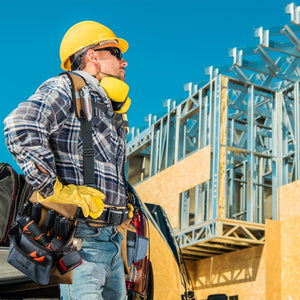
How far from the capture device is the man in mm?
2027

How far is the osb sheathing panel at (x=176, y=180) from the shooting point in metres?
15.6

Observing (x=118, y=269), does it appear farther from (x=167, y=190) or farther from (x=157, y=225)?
(x=167, y=190)

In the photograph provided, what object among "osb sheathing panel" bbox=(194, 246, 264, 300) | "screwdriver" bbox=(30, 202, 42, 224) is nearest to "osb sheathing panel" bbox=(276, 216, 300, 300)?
"osb sheathing panel" bbox=(194, 246, 264, 300)

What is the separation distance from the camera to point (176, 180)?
55.6ft

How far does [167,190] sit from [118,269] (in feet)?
49.7

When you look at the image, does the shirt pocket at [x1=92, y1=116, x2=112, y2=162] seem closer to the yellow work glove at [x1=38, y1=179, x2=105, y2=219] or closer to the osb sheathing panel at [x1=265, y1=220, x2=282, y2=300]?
the yellow work glove at [x1=38, y1=179, x2=105, y2=219]

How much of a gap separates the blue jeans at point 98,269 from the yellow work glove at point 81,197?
0.40ft

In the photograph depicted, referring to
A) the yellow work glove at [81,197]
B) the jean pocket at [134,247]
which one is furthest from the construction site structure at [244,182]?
the yellow work glove at [81,197]

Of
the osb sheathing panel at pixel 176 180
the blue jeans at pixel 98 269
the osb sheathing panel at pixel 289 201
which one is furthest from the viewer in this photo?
the osb sheathing panel at pixel 176 180

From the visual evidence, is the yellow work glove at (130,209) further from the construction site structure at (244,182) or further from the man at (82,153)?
the construction site structure at (244,182)

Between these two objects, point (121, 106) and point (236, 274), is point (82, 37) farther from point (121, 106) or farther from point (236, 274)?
point (236, 274)

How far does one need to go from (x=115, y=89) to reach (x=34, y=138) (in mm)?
477

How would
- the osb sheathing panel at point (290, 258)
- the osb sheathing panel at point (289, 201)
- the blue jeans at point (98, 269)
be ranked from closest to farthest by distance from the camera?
the blue jeans at point (98, 269)
the osb sheathing panel at point (290, 258)
the osb sheathing panel at point (289, 201)

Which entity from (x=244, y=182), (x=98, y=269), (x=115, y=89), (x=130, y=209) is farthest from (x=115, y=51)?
(x=244, y=182)
